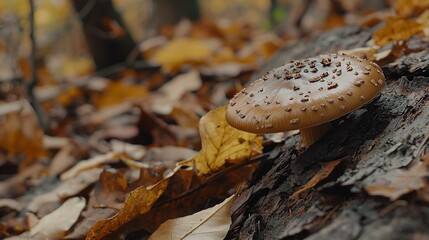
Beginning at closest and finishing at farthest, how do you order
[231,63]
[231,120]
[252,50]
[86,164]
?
[231,120]
[86,164]
[231,63]
[252,50]

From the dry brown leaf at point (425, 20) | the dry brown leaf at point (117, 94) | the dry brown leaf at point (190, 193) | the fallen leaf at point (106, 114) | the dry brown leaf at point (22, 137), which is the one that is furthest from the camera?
the dry brown leaf at point (117, 94)

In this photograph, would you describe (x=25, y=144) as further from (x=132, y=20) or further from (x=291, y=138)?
(x=132, y=20)

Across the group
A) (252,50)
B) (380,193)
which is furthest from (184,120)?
(252,50)

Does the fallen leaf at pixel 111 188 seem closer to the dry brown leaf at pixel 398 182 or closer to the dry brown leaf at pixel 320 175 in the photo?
the dry brown leaf at pixel 320 175

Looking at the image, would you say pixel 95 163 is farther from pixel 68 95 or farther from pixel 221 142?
pixel 68 95

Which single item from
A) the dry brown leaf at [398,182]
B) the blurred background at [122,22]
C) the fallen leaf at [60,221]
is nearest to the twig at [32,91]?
the blurred background at [122,22]
